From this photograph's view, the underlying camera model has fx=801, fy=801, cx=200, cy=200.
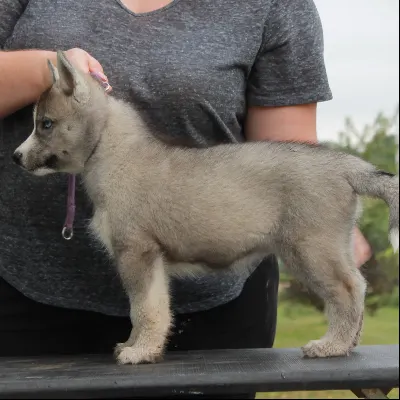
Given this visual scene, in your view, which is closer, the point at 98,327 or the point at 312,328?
the point at 98,327

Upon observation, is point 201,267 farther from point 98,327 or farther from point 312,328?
point 312,328

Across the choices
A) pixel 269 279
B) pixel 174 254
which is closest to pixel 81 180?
pixel 174 254

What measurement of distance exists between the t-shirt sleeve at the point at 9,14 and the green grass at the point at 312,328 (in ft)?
18.0

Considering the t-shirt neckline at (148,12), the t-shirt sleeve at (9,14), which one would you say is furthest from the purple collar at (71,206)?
the t-shirt sleeve at (9,14)

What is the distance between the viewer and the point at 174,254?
2299mm

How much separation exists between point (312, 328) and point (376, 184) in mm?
5619

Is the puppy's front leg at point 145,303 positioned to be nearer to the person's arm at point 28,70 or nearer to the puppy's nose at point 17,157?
the puppy's nose at point 17,157

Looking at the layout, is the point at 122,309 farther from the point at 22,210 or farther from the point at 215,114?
the point at 215,114

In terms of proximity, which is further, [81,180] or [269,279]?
[269,279]

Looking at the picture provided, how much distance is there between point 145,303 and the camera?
7.39 ft

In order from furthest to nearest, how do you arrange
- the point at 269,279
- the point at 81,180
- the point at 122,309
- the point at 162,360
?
the point at 269,279, the point at 122,309, the point at 81,180, the point at 162,360

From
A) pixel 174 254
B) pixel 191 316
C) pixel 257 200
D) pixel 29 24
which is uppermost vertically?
pixel 29 24

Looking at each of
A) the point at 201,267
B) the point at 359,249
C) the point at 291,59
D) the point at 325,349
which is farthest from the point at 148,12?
the point at 325,349

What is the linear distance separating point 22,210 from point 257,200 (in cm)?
77
